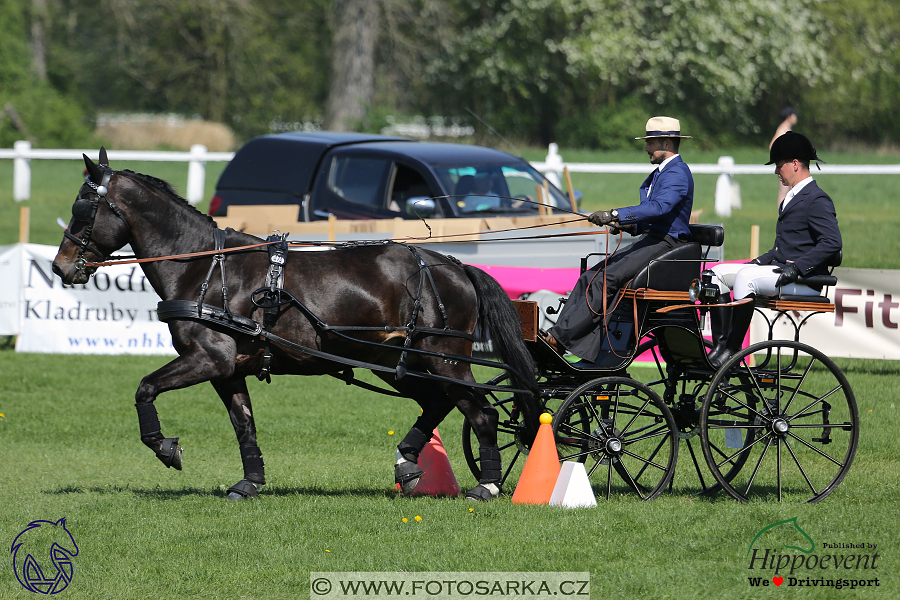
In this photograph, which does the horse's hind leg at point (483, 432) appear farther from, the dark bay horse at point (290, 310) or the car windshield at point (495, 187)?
the car windshield at point (495, 187)

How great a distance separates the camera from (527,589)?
4984 millimetres

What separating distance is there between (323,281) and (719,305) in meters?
2.46

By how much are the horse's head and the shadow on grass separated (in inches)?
60.0

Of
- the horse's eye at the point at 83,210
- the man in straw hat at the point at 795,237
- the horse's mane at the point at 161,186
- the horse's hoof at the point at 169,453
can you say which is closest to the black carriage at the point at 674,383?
the man in straw hat at the point at 795,237

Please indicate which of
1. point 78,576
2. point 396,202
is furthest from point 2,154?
point 78,576

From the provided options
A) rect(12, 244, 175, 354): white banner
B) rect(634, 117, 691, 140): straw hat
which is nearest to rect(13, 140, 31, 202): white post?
rect(12, 244, 175, 354): white banner

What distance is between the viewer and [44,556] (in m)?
5.55

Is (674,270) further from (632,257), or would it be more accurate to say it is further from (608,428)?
(608,428)

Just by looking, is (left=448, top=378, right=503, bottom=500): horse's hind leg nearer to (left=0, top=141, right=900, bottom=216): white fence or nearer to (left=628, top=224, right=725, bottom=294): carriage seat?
(left=628, top=224, right=725, bottom=294): carriage seat

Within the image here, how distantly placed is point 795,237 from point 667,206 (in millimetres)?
890

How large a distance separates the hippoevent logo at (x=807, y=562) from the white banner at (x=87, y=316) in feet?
27.0

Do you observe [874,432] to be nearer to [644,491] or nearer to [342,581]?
[644,491]

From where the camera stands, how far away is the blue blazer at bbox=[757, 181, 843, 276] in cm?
645

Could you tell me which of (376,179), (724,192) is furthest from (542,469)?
(724,192)
